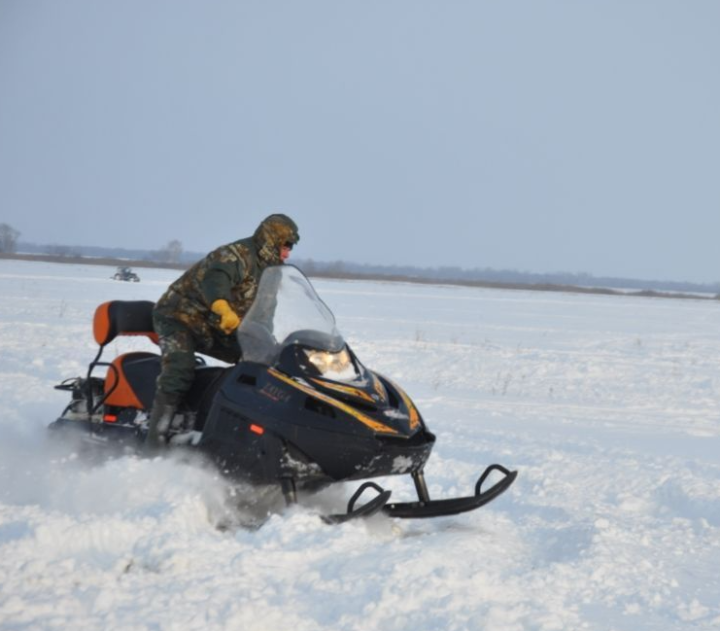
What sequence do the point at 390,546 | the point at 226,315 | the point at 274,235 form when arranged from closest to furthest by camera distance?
the point at 390,546 → the point at 226,315 → the point at 274,235

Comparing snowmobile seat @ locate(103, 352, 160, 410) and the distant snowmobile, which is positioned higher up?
snowmobile seat @ locate(103, 352, 160, 410)

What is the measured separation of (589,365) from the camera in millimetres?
14828

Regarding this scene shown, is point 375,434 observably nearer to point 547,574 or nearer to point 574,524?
point 547,574

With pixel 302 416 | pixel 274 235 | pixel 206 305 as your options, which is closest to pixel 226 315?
pixel 206 305

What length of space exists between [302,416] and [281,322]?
0.60 meters

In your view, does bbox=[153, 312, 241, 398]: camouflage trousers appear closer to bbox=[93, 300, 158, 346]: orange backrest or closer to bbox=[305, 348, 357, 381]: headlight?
bbox=[93, 300, 158, 346]: orange backrest

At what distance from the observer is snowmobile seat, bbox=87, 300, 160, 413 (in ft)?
18.0

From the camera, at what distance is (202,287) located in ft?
16.8

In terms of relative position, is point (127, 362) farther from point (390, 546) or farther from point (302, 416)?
point (390, 546)

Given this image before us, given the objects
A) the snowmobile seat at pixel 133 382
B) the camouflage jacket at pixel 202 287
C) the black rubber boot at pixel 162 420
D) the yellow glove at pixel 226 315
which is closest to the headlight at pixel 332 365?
the yellow glove at pixel 226 315

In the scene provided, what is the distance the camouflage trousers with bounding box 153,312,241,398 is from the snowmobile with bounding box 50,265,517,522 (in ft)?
0.49

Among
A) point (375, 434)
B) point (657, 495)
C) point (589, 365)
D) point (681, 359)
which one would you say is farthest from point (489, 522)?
point (681, 359)

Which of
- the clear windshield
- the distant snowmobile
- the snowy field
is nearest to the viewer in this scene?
the snowy field

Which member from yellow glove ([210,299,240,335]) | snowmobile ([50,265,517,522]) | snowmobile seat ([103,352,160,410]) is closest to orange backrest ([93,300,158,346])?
snowmobile seat ([103,352,160,410])
